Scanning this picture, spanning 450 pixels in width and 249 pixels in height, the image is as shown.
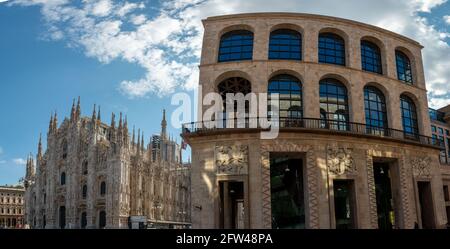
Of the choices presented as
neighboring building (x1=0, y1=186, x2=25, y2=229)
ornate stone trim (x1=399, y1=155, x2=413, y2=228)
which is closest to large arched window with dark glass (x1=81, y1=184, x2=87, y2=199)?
neighboring building (x1=0, y1=186, x2=25, y2=229)

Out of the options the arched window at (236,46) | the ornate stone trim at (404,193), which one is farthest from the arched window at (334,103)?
the arched window at (236,46)

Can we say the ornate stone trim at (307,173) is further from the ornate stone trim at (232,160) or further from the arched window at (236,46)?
the arched window at (236,46)

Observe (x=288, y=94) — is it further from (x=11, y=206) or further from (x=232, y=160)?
(x=11, y=206)

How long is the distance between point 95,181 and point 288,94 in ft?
195

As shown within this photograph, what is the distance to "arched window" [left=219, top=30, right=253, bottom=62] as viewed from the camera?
30859 millimetres

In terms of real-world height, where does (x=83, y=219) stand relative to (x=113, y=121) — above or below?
below

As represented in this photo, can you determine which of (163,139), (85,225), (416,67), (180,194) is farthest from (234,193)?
(163,139)

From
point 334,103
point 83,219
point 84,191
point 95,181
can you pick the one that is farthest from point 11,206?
Answer: point 334,103

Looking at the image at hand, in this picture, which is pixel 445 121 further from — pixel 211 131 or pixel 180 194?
pixel 180 194

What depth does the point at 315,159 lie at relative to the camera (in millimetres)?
27562

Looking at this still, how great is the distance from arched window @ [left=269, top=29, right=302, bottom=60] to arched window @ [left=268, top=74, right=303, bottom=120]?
1.54m

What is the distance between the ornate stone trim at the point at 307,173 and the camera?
2627 cm

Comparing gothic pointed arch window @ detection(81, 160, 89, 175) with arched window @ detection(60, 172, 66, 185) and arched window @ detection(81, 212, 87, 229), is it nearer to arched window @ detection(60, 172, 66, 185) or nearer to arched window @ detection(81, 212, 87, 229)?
arched window @ detection(60, 172, 66, 185)

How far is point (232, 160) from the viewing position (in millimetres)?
27203
